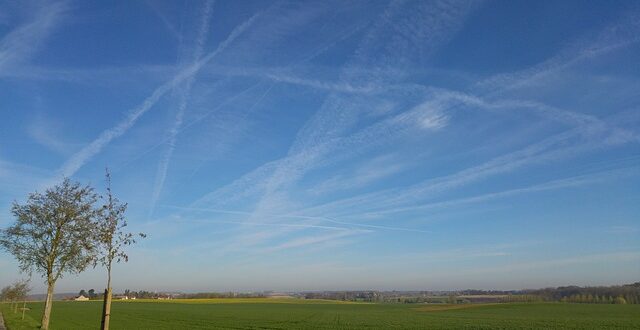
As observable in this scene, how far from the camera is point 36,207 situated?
2539 centimetres

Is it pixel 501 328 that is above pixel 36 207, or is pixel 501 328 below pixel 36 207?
below

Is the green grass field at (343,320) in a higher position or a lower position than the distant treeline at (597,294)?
lower

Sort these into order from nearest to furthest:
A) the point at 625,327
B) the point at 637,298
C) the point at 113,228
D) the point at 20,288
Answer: the point at 113,228, the point at 625,327, the point at 20,288, the point at 637,298

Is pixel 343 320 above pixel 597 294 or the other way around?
the other way around

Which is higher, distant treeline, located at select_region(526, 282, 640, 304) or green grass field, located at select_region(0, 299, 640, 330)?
distant treeline, located at select_region(526, 282, 640, 304)

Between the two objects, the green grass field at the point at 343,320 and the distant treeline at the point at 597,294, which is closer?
the green grass field at the point at 343,320

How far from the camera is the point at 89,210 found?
26.4 metres

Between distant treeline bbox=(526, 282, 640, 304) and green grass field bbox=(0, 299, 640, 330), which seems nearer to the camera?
green grass field bbox=(0, 299, 640, 330)

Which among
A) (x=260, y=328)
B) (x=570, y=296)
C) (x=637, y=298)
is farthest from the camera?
(x=570, y=296)

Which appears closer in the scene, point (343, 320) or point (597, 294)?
point (343, 320)

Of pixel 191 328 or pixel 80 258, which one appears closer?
pixel 80 258

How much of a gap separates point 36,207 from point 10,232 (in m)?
2.18

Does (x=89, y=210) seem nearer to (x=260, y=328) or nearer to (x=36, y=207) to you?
(x=36, y=207)

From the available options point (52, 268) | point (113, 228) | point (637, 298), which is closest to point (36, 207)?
point (52, 268)
